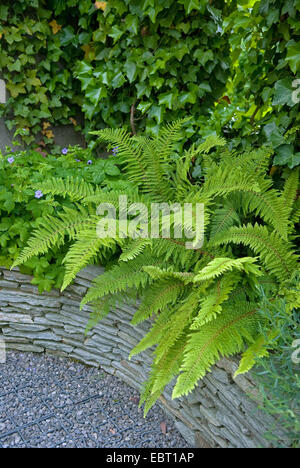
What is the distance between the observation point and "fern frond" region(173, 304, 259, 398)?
4.98 ft

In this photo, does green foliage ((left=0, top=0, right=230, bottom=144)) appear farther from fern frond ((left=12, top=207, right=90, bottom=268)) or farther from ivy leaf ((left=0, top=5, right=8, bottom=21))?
fern frond ((left=12, top=207, right=90, bottom=268))

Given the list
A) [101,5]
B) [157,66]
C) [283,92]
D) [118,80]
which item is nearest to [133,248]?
[283,92]

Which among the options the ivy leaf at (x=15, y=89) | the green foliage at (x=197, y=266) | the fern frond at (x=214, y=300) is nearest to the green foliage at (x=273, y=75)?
the green foliage at (x=197, y=266)

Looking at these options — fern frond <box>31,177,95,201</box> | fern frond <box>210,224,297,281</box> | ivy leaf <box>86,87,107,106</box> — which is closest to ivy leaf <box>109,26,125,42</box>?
ivy leaf <box>86,87,107,106</box>

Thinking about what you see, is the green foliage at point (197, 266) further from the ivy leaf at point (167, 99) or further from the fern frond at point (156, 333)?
the ivy leaf at point (167, 99)

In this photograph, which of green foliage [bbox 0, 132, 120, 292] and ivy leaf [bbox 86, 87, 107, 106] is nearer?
green foliage [bbox 0, 132, 120, 292]

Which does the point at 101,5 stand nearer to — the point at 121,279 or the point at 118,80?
the point at 118,80

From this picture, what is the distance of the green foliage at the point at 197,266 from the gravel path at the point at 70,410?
1.11ft

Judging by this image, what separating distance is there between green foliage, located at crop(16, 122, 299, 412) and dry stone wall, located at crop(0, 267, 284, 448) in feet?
0.47

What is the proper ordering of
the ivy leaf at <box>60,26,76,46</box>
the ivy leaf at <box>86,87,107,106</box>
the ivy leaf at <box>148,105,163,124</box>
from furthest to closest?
the ivy leaf at <box>60,26,76,46</box> < the ivy leaf at <box>86,87,107,106</box> < the ivy leaf at <box>148,105,163,124</box>

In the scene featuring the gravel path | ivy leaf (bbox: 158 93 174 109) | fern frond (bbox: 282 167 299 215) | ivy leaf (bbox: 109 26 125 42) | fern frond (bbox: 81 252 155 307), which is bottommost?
the gravel path

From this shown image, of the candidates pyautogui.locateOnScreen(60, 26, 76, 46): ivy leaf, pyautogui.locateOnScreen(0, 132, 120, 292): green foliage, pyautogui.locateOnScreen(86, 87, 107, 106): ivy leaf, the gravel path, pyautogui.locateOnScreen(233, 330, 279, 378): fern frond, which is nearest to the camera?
pyautogui.locateOnScreen(233, 330, 279, 378): fern frond

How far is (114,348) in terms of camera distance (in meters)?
2.38

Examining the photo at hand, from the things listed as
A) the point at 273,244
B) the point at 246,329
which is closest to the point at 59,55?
the point at 273,244
